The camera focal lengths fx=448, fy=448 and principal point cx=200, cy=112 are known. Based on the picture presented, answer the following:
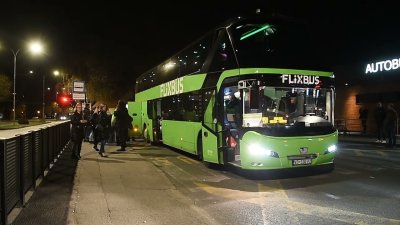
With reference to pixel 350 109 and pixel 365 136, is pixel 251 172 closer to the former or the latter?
pixel 365 136

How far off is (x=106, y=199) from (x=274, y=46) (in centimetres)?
591

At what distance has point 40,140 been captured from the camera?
417 inches

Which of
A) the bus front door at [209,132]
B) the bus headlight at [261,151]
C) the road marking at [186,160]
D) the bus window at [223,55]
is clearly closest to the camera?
the bus headlight at [261,151]

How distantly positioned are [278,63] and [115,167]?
5745 mm

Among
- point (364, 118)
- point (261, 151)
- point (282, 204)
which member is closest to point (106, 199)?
point (282, 204)

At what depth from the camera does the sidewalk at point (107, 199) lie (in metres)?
7.30

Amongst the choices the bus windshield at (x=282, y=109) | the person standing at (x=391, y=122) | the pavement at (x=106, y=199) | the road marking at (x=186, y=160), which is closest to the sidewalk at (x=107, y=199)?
the pavement at (x=106, y=199)

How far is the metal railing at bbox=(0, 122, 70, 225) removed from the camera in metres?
6.33

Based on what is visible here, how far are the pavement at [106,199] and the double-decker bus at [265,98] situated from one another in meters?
2.10

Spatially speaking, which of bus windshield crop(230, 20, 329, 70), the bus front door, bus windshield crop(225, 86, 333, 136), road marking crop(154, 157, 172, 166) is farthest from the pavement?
bus windshield crop(230, 20, 329, 70)

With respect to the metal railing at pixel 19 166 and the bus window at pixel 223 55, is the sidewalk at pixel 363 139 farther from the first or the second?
the metal railing at pixel 19 166

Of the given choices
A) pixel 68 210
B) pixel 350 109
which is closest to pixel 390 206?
pixel 68 210

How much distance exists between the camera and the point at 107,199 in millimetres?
8828

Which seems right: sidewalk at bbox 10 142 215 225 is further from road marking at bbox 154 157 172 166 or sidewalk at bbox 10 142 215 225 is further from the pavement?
road marking at bbox 154 157 172 166
